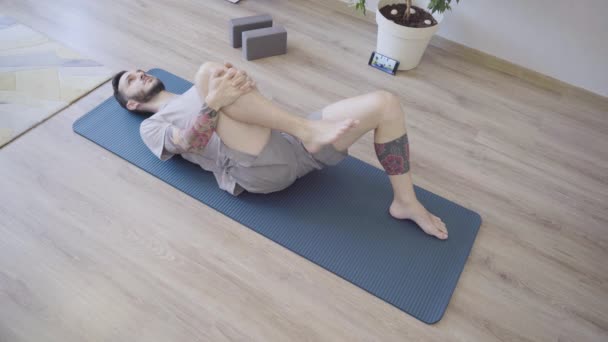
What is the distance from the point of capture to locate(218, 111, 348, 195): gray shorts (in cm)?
156

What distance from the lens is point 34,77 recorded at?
85.0 inches

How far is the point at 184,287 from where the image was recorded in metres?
1.51

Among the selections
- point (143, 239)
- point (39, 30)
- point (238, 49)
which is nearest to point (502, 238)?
point (143, 239)

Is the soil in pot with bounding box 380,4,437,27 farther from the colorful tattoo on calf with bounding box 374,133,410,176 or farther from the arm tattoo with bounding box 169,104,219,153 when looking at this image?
the arm tattoo with bounding box 169,104,219,153

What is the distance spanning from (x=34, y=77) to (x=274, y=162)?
4.60ft

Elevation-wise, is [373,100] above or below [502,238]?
above

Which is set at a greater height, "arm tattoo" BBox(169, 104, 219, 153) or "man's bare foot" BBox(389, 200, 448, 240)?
"arm tattoo" BBox(169, 104, 219, 153)

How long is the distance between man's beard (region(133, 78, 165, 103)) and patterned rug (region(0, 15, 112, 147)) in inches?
18.8

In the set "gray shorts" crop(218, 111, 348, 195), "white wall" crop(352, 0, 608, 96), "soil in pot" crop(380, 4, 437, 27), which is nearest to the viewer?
"gray shorts" crop(218, 111, 348, 195)

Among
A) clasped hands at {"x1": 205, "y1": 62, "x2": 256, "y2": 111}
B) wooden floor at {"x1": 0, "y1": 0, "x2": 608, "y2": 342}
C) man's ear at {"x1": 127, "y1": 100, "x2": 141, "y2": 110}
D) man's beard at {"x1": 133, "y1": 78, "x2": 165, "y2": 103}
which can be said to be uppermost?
clasped hands at {"x1": 205, "y1": 62, "x2": 256, "y2": 111}

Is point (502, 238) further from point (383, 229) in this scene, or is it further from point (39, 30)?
point (39, 30)

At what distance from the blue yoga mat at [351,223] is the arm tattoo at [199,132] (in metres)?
0.26

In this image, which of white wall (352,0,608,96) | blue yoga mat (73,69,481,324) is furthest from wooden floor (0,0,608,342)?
white wall (352,0,608,96)

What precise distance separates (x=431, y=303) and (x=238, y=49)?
5.62 feet
